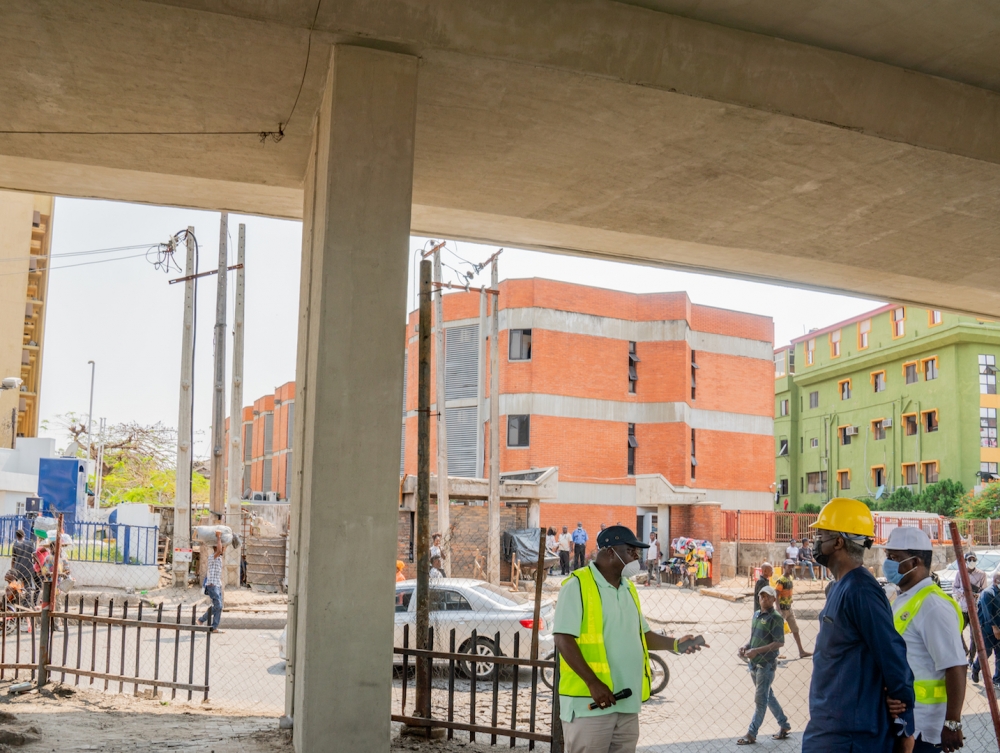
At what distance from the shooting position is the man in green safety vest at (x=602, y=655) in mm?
4977

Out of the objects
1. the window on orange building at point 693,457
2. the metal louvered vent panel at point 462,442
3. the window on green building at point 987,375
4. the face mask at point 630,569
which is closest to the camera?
the face mask at point 630,569

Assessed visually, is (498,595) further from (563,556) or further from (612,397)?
(612,397)

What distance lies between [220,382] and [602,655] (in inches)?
881

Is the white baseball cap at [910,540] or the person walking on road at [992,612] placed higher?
the white baseball cap at [910,540]

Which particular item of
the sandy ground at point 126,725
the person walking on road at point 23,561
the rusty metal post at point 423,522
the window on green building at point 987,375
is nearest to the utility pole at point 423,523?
the rusty metal post at point 423,522

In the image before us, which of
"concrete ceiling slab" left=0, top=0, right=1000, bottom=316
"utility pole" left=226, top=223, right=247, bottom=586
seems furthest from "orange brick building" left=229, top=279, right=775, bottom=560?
"concrete ceiling slab" left=0, top=0, right=1000, bottom=316

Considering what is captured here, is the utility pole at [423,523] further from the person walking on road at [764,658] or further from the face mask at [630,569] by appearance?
the person walking on road at [764,658]

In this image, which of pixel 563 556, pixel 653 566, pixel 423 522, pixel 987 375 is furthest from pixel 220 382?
pixel 987 375

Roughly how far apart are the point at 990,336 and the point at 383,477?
53909 millimetres

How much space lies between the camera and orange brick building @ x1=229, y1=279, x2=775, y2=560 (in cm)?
4350

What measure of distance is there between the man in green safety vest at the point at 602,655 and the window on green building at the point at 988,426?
177ft

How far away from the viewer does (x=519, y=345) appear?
44.0 metres

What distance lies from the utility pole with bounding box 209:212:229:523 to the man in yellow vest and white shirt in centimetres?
2190

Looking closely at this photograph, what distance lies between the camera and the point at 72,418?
69625 mm
